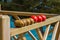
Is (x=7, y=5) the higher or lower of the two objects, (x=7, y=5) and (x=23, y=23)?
the lower

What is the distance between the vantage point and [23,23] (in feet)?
3.85

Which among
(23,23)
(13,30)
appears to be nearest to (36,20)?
(23,23)


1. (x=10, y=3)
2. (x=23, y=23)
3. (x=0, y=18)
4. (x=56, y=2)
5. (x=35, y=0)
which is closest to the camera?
(x=0, y=18)

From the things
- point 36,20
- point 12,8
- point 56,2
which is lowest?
point 12,8

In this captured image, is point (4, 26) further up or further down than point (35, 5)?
further up

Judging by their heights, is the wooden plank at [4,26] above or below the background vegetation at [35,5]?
above

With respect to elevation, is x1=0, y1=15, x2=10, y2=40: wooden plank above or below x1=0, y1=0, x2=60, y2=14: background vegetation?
above

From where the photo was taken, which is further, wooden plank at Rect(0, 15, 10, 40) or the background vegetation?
the background vegetation

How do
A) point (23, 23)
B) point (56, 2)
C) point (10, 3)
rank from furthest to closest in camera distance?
point (10, 3) < point (56, 2) < point (23, 23)

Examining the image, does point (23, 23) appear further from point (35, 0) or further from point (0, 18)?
point (35, 0)

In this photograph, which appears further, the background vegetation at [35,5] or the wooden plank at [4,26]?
the background vegetation at [35,5]

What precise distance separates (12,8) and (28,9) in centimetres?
62

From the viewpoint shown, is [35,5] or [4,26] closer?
[4,26]

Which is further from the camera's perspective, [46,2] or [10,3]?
[10,3]
